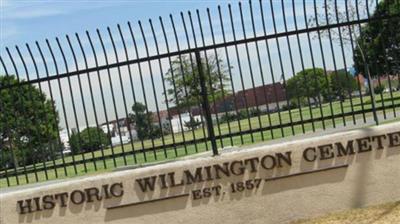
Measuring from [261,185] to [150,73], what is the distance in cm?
196

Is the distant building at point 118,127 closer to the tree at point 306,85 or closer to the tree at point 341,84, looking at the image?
the tree at point 306,85

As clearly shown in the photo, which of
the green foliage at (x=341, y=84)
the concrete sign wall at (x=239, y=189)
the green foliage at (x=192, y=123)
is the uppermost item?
the green foliage at (x=341, y=84)

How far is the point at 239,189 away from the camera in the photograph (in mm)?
7215

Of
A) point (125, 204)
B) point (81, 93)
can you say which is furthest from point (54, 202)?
point (81, 93)

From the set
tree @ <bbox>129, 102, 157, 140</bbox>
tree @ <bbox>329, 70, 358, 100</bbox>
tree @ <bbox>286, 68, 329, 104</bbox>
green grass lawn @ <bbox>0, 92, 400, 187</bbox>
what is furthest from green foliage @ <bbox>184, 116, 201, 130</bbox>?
tree @ <bbox>329, 70, 358, 100</bbox>

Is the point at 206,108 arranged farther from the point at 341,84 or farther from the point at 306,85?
the point at 341,84

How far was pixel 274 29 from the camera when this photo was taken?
7.50 meters

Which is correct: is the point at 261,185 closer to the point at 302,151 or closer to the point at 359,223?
the point at 302,151

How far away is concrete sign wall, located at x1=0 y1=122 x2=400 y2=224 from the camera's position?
7211 millimetres

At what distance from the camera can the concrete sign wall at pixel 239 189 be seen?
721 centimetres

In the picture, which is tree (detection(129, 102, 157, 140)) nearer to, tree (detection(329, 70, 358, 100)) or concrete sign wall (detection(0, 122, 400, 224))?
concrete sign wall (detection(0, 122, 400, 224))

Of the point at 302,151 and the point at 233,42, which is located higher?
the point at 233,42

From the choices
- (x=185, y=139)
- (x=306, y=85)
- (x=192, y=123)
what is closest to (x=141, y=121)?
(x=185, y=139)

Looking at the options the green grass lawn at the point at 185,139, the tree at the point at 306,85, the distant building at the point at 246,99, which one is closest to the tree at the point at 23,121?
the green grass lawn at the point at 185,139
